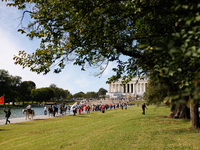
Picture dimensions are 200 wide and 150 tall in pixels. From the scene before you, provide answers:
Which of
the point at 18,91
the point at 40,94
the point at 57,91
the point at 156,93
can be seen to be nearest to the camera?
the point at 156,93

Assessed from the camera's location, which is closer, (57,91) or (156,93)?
(156,93)

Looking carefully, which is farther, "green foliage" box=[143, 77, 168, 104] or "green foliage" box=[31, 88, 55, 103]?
"green foliage" box=[31, 88, 55, 103]

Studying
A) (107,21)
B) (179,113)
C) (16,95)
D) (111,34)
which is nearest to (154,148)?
(111,34)

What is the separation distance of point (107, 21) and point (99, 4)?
1265 millimetres

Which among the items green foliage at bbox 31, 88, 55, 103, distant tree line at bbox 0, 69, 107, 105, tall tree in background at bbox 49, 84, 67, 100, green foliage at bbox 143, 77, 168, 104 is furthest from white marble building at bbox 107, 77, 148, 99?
green foliage at bbox 143, 77, 168, 104

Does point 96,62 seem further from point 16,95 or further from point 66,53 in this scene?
point 16,95

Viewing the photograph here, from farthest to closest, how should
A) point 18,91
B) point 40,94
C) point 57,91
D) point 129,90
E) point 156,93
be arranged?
1. point 129,90
2. point 57,91
3. point 40,94
4. point 18,91
5. point 156,93

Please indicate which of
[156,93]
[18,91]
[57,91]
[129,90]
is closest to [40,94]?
[18,91]

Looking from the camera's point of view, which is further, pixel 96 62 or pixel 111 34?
pixel 96 62

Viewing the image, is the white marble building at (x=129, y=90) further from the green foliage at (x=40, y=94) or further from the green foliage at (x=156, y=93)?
the green foliage at (x=156, y=93)

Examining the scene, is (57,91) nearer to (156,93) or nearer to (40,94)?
(40,94)

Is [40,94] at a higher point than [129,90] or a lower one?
lower

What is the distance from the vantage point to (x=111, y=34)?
7.66 metres

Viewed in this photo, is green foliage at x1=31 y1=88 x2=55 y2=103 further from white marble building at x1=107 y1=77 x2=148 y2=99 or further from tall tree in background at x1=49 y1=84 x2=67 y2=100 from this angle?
white marble building at x1=107 y1=77 x2=148 y2=99
